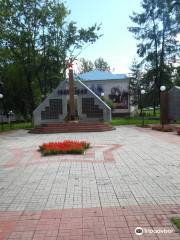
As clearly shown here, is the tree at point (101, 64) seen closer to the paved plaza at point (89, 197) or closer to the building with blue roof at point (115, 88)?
the building with blue roof at point (115, 88)

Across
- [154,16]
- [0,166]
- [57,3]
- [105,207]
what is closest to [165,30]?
[154,16]

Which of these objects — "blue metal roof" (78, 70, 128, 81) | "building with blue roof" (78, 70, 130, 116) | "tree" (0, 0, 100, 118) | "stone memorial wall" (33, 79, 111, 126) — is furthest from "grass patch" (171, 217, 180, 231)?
"blue metal roof" (78, 70, 128, 81)

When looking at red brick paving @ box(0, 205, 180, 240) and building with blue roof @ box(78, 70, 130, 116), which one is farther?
building with blue roof @ box(78, 70, 130, 116)

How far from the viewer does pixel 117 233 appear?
192 inches

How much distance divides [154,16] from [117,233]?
1481 inches

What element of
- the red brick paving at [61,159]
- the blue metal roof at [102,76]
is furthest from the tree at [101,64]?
the red brick paving at [61,159]

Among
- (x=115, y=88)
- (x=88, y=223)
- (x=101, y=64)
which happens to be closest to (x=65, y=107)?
(x=88, y=223)

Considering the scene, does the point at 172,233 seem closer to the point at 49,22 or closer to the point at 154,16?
the point at 49,22

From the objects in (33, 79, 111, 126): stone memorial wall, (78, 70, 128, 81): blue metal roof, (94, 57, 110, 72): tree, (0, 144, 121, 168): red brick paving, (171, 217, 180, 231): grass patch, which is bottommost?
(0, 144, 121, 168): red brick paving

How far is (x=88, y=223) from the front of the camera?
529 cm

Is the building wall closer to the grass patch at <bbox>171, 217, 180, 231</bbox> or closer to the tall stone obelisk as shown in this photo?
the tall stone obelisk

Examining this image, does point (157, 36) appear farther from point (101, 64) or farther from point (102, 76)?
point (101, 64)

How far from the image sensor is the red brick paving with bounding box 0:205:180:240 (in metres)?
4.83

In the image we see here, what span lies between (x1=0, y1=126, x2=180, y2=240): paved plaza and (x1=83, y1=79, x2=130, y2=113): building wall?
44394 millimetres
